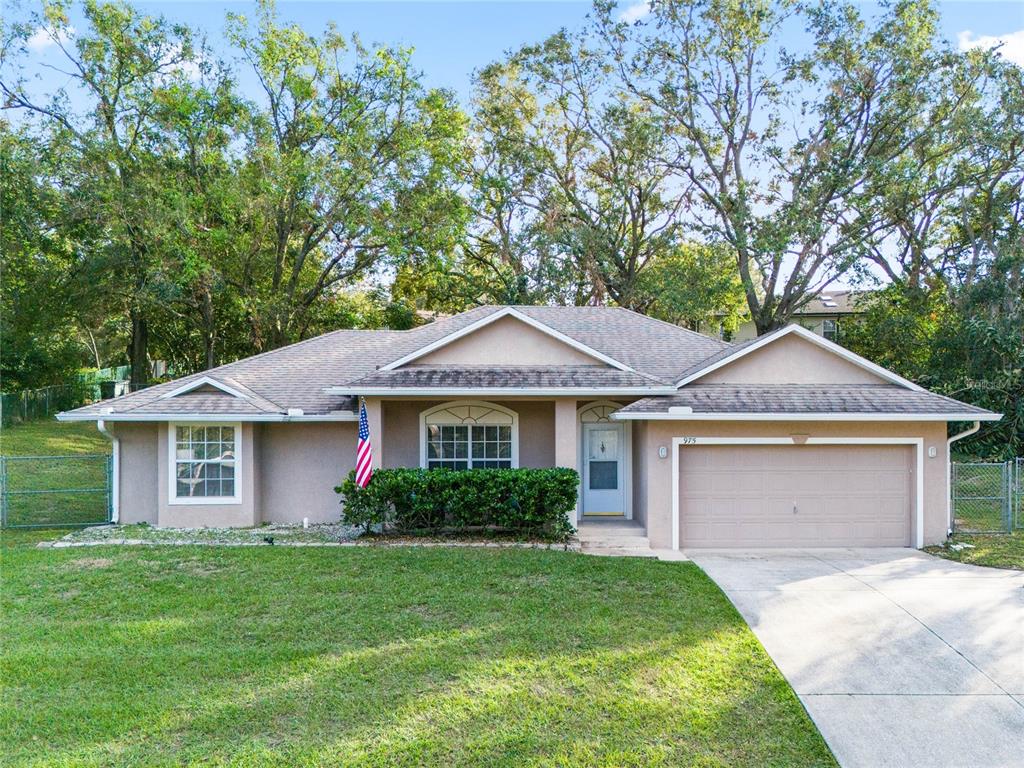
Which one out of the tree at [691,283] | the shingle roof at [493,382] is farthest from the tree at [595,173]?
the shingle roof at [493,382]

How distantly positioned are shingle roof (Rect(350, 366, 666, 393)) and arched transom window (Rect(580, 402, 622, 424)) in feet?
2.88

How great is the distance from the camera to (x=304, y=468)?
12883 mm

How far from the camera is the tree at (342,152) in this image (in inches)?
→ 932

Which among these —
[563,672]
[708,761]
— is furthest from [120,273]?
[708,761]

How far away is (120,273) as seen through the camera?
945 inches

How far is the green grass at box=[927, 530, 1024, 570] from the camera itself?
10.1m

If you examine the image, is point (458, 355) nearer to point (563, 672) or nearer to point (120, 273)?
point (563, 672)

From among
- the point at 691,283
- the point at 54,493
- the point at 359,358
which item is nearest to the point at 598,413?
the point at 359,358

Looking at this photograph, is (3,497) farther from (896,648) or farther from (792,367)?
(792,367)

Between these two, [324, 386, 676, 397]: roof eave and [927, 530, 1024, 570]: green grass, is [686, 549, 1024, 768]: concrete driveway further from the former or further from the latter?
[324, 386, 676, 397]: roof eave

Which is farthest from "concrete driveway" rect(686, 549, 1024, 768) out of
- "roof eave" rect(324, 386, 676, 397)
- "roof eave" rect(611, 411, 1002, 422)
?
"roof eave" rect(324, 386, 676, 397)

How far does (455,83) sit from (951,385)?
2093 cm

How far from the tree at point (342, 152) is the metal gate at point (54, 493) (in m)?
8.25

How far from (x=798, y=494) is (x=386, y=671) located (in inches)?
335
